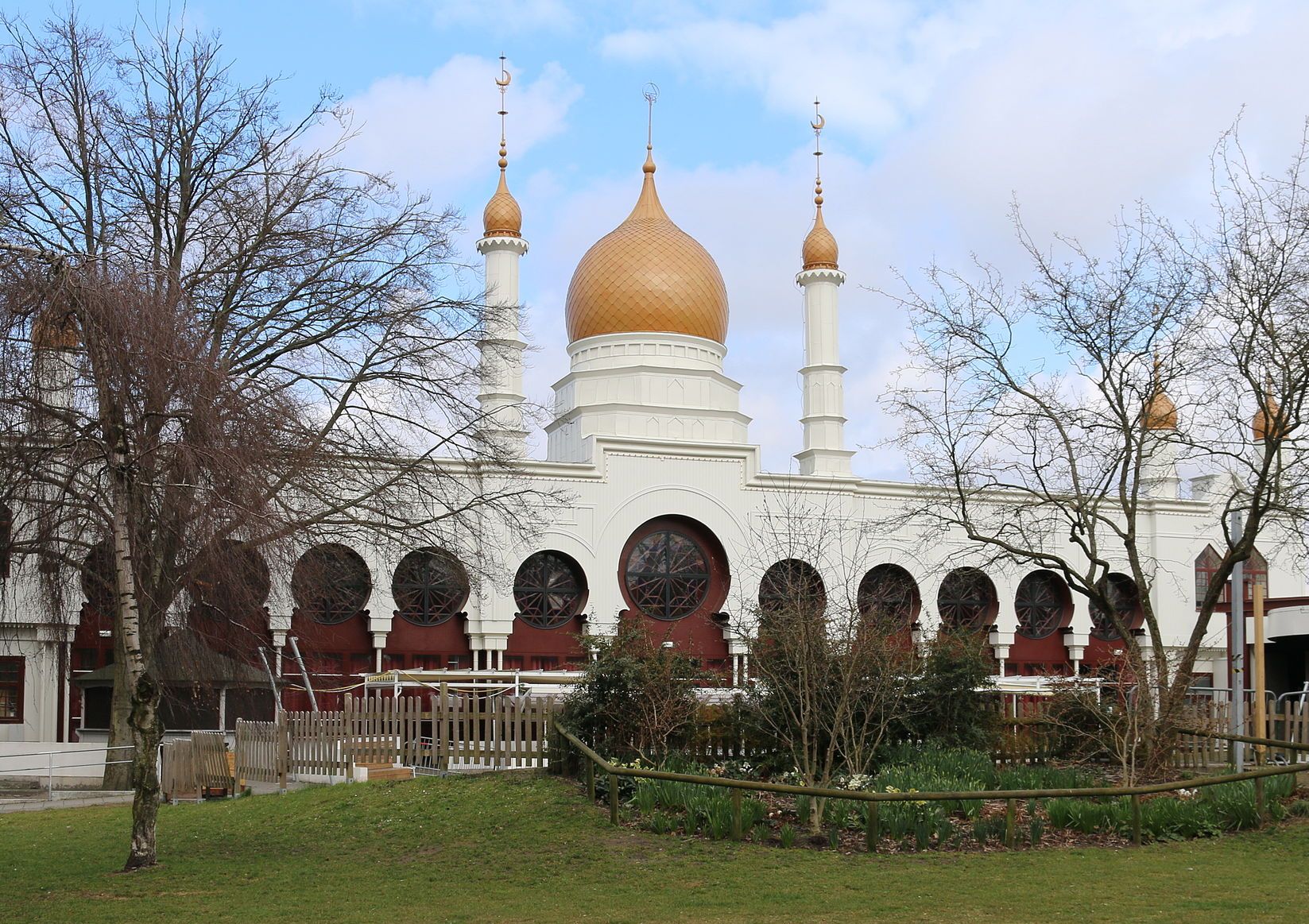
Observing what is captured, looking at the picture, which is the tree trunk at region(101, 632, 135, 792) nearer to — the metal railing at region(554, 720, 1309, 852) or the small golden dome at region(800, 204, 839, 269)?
the metal railing at region(554, 720, 1309, 852)

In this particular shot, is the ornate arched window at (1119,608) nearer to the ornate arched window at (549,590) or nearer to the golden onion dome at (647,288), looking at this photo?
the golden onion dome at (647,288)

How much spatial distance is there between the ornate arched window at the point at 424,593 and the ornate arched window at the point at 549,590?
5.59 ft

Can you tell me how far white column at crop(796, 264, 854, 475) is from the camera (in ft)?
137

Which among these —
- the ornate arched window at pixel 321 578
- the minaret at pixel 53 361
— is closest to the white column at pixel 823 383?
the ornate arched window at pixel 321 578

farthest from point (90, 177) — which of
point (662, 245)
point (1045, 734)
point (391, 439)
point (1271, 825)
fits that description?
point (662, 245)

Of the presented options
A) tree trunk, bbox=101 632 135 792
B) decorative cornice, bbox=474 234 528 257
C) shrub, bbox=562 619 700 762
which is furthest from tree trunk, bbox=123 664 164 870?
decorative cornice, bbox=474 234 528 257

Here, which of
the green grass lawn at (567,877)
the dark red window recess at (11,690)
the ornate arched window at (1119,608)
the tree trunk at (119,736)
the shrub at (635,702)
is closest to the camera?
the green grass lawn at (567,877)

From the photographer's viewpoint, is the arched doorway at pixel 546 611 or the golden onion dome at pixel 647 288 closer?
the arched doorway at pixel 546 611

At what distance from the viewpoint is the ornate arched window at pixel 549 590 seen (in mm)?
37812

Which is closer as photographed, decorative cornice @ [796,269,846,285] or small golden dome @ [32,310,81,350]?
small golden dome @ [32,310,81,350]

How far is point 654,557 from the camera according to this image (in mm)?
39031

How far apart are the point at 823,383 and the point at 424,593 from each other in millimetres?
13526

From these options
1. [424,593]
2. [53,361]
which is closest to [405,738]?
[53,361]

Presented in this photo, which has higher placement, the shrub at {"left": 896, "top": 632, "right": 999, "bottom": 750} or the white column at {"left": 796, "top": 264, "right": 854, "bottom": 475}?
the white column at {"left": 796, "top": 264, "right": 854, "bottom": 475}
